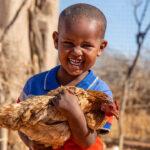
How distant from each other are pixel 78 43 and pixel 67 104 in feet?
1.30

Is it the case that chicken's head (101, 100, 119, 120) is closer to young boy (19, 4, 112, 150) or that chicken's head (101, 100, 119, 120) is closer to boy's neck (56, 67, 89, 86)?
young boy (19, 4, 112, 150)

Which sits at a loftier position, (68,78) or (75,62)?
(75,62)

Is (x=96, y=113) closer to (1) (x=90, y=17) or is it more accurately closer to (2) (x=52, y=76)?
(2) (x=52, y=76)

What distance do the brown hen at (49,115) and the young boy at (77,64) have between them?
50mm

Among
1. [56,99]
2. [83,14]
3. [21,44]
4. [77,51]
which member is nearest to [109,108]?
[56,99]

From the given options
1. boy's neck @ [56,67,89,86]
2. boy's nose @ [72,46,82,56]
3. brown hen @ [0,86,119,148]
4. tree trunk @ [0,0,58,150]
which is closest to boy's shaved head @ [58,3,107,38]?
boy's nose @ [72,46,82,56]

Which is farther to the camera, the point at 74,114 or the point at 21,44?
the point at 21,44

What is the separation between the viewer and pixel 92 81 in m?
1.74

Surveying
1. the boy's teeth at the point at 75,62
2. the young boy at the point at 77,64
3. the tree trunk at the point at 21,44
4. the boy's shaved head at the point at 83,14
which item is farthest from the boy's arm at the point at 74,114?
the tree trunk at the point at 21,44

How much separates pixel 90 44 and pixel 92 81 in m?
0.27

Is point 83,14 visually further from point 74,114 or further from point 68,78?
point 74,114

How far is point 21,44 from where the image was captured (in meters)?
4.58

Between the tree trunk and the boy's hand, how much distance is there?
2900mm

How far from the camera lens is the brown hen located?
4.58ft
